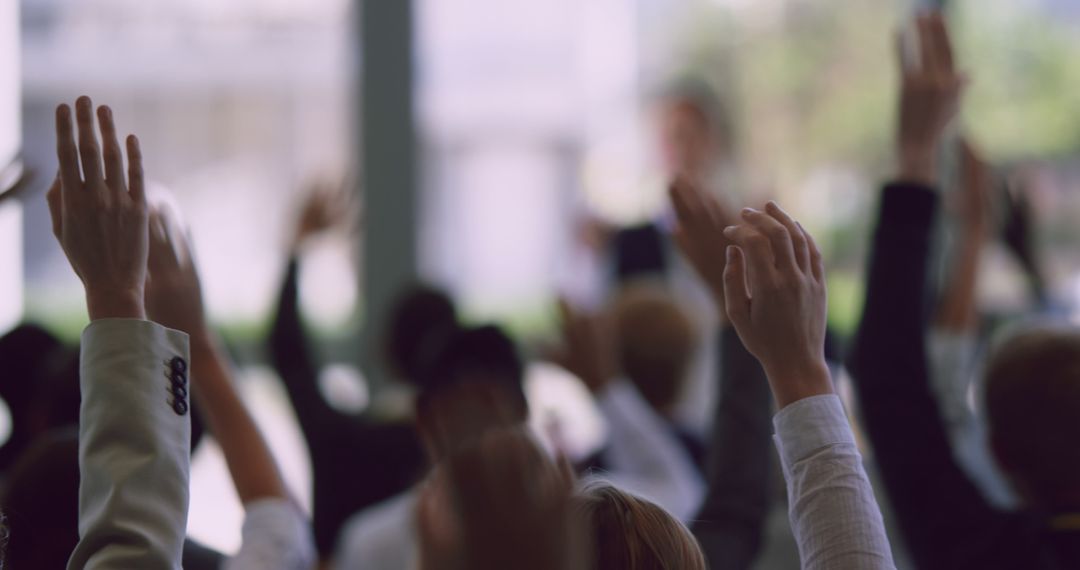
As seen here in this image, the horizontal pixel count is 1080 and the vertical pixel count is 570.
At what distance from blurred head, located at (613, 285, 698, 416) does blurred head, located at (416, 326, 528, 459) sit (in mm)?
596

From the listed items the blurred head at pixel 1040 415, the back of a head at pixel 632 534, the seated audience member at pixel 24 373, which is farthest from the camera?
the seated audience member at pixel 24 373

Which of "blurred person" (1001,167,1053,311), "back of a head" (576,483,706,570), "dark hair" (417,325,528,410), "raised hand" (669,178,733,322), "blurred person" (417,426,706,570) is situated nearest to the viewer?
"blurred person" (417,426,706,570)

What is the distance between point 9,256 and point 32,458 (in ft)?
10.2

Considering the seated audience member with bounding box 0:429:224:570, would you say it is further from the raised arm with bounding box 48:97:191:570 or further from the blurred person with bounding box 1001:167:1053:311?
the blurred person with bounding box 1001:167:1053:311

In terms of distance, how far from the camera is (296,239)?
238cm

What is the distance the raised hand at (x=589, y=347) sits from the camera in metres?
2.09

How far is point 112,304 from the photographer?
0.97 metres

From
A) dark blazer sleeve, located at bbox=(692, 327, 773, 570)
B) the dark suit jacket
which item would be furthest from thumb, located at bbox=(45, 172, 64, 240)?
the dark suit jacket

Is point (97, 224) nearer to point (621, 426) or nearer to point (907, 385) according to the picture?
point (907, 385)

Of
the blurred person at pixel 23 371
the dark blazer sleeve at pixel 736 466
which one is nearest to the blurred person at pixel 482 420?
the dark blazer sleeve at pixel 736 466

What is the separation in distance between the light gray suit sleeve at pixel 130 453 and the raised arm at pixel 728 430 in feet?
1.96

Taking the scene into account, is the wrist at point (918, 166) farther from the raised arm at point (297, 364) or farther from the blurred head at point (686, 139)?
the blurred head at point (686, 139)

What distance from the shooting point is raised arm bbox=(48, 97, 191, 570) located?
928 mm

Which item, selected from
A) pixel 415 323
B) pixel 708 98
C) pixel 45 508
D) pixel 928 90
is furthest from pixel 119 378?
pixel 708 98
